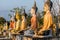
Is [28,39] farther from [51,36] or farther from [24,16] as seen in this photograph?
[24,16]

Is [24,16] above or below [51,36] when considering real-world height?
above

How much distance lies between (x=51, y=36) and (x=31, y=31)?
1.50m

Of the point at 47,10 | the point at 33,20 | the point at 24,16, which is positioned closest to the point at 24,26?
the point at 24,16

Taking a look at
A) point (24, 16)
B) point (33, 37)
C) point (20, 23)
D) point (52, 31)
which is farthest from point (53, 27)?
point (20, 23)

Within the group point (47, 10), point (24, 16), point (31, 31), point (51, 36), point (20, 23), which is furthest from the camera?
point (20, 23)

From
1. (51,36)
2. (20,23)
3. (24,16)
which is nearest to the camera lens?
(51,36)

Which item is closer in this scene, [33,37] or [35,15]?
[33,37]

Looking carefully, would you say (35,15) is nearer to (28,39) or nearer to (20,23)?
(28,39)

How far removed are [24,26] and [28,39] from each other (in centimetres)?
354

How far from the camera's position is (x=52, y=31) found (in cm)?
870

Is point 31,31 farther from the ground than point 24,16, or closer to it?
closer to it

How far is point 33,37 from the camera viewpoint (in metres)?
8.58

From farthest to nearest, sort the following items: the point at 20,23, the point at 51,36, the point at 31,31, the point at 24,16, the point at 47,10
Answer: the point at 20,23 < the point at 24,16 < the point at 31,31 < the point at 47,10 < the point at 51,36

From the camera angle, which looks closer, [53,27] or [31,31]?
[53,27]
